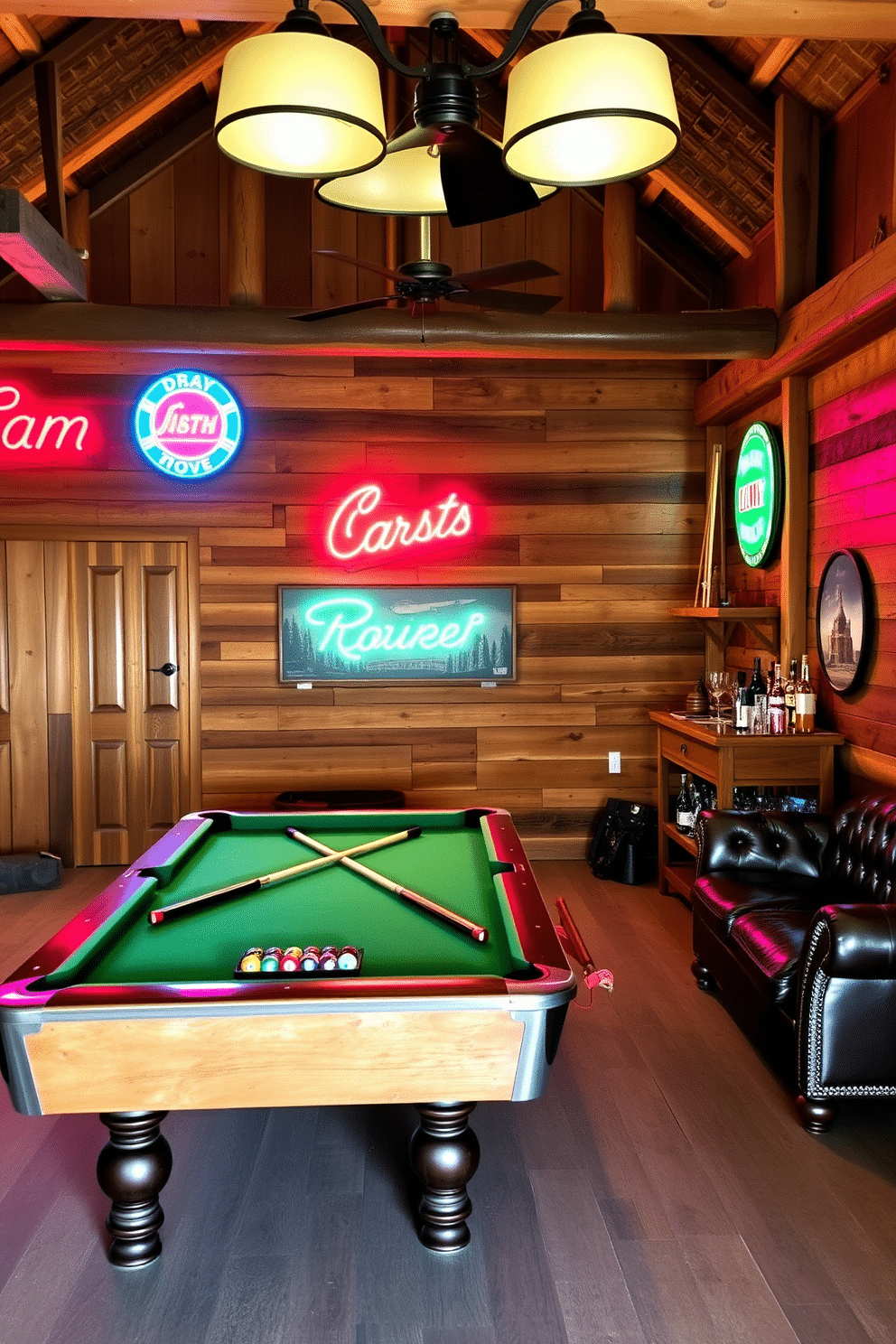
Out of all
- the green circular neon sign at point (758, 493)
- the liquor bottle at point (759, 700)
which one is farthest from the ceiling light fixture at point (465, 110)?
the liquor bottle at point (759, 700)

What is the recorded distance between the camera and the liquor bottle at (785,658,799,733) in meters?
5.04

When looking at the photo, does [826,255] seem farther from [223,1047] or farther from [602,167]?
[223,1047]

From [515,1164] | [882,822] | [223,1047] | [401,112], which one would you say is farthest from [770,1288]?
[401,112]

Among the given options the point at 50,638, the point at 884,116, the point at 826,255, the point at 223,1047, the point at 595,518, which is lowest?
the point at 223,1047

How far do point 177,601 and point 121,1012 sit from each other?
455 centimetres

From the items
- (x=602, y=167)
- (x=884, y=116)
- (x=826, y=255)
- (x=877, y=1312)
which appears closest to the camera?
(x=877, y=1312)

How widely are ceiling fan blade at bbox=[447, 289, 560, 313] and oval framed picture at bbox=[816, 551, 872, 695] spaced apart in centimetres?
193

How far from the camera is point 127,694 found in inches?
251

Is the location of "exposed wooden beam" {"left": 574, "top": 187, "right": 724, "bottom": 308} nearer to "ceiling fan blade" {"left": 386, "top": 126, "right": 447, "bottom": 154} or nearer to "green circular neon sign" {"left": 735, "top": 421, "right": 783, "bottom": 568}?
"green circular neon sign" {"left": 735, "top": 421, "right": 783, "bottom": 568}

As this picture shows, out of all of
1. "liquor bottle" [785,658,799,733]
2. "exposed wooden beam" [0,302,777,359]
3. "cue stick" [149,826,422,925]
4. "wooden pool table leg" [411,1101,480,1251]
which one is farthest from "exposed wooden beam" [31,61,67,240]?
"wooden pool table leg" [411,1101,480,1251]

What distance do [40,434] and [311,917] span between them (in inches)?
179

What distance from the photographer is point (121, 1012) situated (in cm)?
212

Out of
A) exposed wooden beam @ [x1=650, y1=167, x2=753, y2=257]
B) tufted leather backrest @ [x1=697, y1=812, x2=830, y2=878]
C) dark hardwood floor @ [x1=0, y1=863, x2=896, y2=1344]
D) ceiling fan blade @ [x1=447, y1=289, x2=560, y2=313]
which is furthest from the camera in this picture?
exposed wooden beam @ [x1=650, y1=167, x2=753, y2=257]

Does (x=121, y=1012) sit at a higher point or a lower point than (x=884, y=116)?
lower
